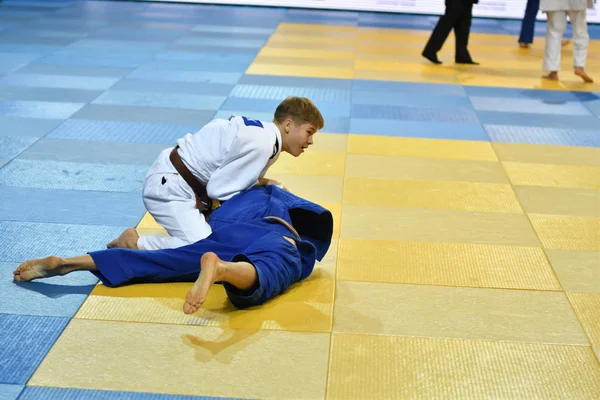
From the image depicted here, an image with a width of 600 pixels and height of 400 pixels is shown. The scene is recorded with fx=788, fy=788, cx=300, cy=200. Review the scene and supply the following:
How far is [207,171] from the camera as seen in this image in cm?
483

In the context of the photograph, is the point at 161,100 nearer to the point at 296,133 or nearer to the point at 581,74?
the point at 296,133

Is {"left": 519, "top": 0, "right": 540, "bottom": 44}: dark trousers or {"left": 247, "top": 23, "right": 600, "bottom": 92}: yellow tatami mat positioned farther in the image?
{"left": 519, "top": 0, "right": 540, "bottom": 44}: dark trousers

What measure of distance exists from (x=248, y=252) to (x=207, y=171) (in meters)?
0.78

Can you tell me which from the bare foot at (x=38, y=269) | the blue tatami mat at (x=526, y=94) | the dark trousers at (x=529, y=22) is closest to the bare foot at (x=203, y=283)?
the bare foot at (x=38, y=269)

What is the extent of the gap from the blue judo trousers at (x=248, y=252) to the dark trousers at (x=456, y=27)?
7.85m

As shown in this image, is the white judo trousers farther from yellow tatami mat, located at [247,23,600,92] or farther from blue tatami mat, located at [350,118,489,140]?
blue tatami mat, located at [350,118,489,140]

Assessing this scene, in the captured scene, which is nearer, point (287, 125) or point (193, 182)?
point (287, 125)

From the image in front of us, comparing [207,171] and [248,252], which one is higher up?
[207,171]

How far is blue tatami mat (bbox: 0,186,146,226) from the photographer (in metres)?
5.50

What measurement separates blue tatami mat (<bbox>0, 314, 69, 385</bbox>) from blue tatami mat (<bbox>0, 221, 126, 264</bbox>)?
80 cm

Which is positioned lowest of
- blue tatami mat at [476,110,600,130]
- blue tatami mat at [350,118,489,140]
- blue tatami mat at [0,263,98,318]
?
blue tatami mat at [476,110,600,130]

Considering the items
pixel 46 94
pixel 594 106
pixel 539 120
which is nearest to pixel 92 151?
pixel 46 94

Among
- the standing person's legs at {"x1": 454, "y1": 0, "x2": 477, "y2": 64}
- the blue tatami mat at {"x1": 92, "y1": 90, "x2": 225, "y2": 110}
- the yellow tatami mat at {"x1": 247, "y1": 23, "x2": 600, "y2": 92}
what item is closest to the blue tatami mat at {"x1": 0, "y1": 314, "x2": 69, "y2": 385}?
the blue tatami mat at {"x1": 92, "y1": 90, "x2": 225, "y2": 110}

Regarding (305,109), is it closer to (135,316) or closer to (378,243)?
(378,243)
